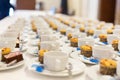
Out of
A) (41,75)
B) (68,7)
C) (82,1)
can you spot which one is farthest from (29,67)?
(68,7)

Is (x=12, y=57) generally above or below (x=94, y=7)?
below

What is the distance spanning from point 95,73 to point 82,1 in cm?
593

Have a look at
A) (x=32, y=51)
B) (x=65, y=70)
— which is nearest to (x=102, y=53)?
(x=65, y=70)

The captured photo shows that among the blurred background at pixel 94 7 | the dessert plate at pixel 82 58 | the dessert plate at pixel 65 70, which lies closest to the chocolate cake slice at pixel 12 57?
the dessert plate at pixel 65 70

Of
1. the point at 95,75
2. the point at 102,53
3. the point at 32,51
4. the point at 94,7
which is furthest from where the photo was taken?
the point at 94,7

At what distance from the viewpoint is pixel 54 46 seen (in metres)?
0.85

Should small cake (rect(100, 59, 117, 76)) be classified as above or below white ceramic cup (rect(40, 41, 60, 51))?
below

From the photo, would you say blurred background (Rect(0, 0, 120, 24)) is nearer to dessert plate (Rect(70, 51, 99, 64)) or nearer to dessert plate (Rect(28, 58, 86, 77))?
dessert plate (Rect(70, 51, 99, 64))

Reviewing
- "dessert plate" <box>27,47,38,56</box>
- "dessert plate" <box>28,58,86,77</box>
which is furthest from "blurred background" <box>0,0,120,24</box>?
"dessert plate" <box>28,58,86,77</box>

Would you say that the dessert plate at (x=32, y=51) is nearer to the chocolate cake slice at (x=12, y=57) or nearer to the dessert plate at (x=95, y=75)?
the chocolate cake slice at (x=12, y=57)

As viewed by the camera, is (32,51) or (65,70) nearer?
(65,70)

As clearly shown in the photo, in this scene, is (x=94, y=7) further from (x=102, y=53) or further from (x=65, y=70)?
(x=65, y=70)

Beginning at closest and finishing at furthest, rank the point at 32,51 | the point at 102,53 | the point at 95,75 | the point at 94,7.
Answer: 1. the point at 95,75
2. the point at 102,53
3. the point at 32,51
4. the point at 94,7

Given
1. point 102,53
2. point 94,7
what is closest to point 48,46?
point 102,53
